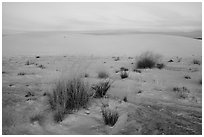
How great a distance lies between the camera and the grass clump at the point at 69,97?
128 inches

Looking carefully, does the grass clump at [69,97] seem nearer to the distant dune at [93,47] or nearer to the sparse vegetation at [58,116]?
the sparse vegetation at [58,116]

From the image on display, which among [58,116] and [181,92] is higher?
[58,116]

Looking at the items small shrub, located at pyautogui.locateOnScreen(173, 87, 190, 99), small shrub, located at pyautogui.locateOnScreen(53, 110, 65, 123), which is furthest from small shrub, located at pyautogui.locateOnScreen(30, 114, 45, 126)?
small shrub, located at pyautogui.locateOnScreen(173, 87, 190, 99)

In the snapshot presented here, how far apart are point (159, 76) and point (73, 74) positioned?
334 cm

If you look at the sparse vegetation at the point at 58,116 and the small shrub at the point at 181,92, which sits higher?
the sparse vegetation at the point at 58,116

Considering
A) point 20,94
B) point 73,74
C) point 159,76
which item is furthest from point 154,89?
point 20,94

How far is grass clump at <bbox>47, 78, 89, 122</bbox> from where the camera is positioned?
10.6 feet

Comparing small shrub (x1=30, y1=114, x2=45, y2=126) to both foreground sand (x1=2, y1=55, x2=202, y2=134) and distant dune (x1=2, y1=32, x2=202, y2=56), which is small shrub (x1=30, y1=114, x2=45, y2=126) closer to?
foreground sand (x1=2, y1=55, x2=202, y2=134)

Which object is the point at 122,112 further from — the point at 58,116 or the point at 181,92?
the point at 181,92

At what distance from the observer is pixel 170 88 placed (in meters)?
4.97

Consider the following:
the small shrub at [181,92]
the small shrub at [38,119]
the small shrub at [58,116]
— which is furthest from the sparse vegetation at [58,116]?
the small shrub at [181,92]

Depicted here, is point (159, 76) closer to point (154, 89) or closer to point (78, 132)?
point (154, 89)

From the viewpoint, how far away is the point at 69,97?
3.40m

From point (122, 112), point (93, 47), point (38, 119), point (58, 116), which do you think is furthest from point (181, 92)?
point (93, 47)
